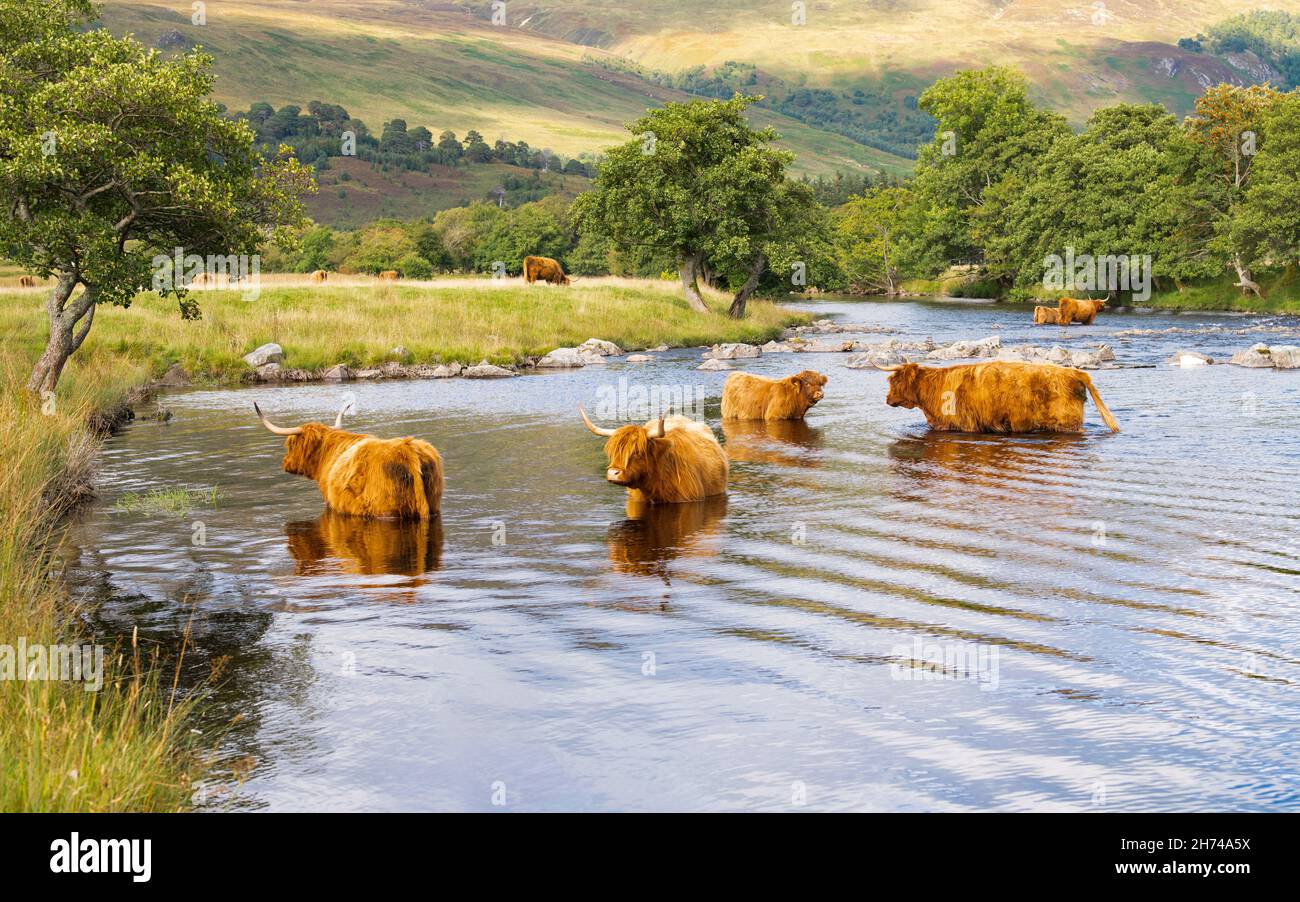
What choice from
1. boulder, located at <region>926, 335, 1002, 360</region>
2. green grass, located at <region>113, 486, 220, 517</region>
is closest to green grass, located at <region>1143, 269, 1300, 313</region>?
boulder, located at <region>926, 335, 1002, 360</region>

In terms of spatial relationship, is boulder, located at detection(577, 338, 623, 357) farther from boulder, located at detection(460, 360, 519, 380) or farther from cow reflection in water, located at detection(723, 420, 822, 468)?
cow reflection in water, located at detection(723, 420, 822, 468)

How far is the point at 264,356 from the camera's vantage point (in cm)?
3178

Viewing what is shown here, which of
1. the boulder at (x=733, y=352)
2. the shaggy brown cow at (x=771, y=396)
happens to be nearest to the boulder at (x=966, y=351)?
the boulder at (x=733, y=352)

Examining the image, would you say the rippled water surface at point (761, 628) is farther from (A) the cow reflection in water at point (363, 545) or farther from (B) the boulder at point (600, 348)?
(B) the boulder at point (600, 348)

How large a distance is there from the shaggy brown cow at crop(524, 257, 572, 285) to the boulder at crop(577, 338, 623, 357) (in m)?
13.8

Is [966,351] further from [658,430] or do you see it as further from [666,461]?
[658,430]

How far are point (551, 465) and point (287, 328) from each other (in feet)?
66.8

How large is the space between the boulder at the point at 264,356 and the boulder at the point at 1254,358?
2404 cm

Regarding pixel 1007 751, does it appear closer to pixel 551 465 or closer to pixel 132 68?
pixel 551 465

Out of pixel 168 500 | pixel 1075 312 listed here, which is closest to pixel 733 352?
pixel 1075 312

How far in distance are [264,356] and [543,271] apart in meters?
22.7

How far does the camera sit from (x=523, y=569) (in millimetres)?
10430

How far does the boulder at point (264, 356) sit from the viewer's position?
31516mm

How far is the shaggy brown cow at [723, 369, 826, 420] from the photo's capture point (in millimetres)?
20844
